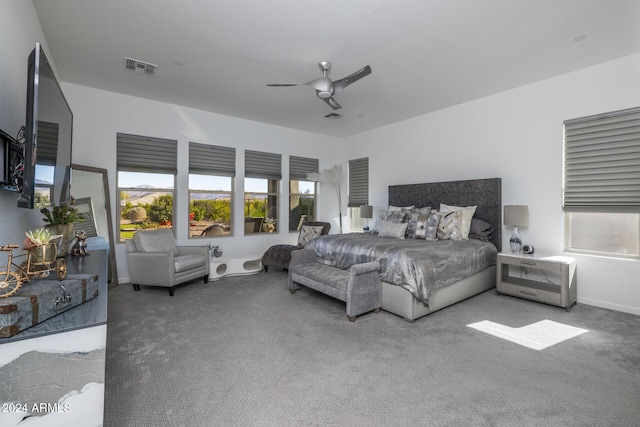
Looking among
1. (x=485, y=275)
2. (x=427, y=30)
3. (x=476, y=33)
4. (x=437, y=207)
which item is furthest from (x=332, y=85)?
(x=485, y=275)

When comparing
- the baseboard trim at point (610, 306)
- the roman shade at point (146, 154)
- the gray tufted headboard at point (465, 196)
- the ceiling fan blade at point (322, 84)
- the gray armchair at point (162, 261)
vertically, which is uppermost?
the ceiling fan blade at point (322, 84)

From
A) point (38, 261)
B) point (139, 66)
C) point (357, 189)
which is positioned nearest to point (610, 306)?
point (357, 189)

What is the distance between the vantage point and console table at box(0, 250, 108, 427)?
3.24 feet

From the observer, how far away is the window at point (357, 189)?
6605 mm

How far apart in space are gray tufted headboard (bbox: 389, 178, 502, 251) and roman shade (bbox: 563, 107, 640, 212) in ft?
2.67

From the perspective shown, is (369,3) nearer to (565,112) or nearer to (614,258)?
(565,112)

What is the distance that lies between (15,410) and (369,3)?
3221 millimetres

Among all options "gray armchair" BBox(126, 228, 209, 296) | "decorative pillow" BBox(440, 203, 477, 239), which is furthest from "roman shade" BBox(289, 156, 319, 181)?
"decorative pillow" BBox(440, 203, 477, 239)

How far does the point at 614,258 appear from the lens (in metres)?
3.39

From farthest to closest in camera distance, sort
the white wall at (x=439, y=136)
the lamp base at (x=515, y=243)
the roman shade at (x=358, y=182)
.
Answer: the roman shade at (x=358, y=182)
the lamp base at (x=515, y=243)
the white wall at (x=439, y=136)

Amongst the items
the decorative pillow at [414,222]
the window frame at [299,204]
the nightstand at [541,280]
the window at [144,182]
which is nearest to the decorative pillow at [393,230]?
the decorative pillow at [414,222]

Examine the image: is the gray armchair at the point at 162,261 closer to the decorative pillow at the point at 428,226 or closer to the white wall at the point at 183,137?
the white wall at the point at 183,137

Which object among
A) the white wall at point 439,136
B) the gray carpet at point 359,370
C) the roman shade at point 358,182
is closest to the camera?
the gray carpet at point 359,370

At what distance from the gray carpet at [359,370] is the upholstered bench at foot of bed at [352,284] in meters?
0.15
